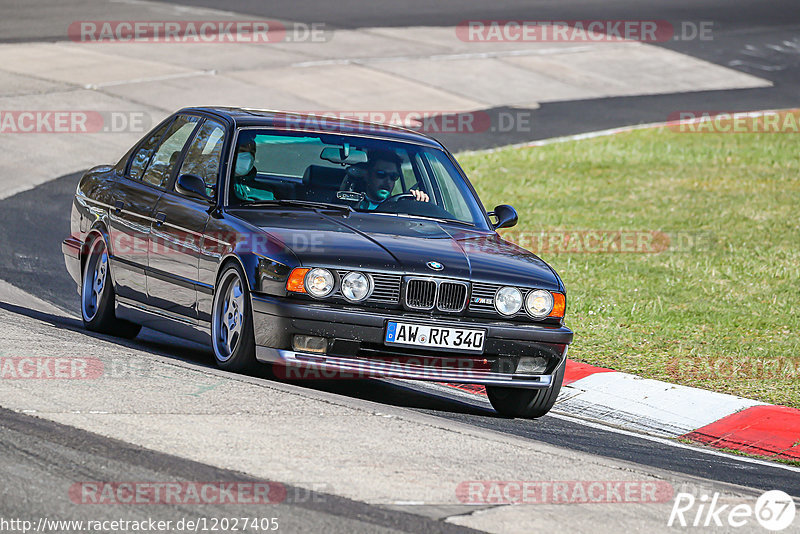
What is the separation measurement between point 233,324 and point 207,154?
1434 millimetres

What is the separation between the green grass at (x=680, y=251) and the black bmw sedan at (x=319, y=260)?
2314 millimetres

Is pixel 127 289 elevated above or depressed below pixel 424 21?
below

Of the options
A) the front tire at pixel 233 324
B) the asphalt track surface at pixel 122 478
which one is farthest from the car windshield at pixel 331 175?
the asphalt track surface at pixel 122 478

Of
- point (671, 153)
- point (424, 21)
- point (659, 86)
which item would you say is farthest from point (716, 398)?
point (424, 21)

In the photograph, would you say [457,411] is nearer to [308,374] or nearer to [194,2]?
[308,374]

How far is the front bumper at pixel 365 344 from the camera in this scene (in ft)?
24.1

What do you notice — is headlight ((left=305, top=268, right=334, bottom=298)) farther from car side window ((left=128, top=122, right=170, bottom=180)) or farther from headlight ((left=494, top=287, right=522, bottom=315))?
car side window ((left=128, top=122, right=170, bottom=180))

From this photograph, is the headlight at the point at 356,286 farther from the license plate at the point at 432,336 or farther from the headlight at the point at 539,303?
the headlight at the point at 539,303

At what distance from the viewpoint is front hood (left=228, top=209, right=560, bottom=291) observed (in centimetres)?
744

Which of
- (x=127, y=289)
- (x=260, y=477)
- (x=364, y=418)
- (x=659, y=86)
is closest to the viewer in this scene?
(x=260, y=477)

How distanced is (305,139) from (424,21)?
2407 cm

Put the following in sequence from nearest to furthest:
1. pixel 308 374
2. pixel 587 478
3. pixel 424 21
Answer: pixel 587 478, pixel 308 374, pixel 424 21

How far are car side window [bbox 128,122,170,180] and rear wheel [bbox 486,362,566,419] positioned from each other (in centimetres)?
290

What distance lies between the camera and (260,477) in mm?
5449
